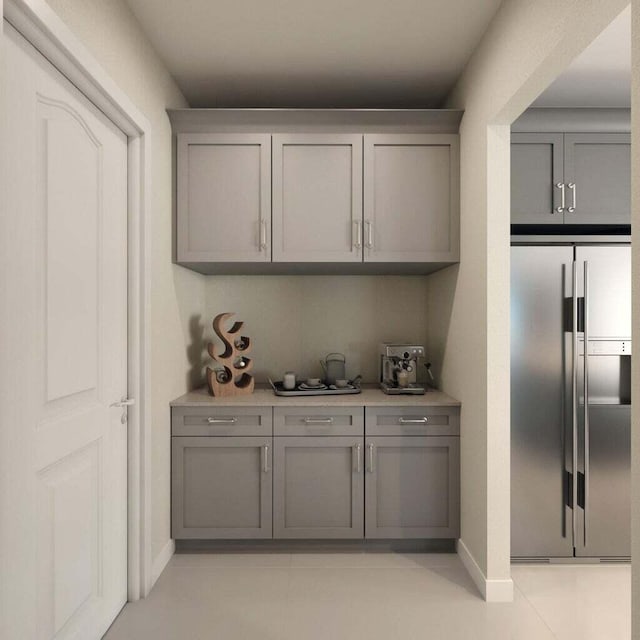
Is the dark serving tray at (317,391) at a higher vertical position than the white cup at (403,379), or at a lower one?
lower

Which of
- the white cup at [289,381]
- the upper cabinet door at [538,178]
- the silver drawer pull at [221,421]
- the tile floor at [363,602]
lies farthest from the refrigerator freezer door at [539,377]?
the silver drawer pull at [221,421]

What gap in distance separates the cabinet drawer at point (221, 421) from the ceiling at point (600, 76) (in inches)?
90.2

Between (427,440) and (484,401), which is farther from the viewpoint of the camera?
(427,440)

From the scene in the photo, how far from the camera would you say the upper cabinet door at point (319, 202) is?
2.98 metres

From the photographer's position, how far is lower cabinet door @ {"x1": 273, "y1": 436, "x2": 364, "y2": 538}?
114 inches

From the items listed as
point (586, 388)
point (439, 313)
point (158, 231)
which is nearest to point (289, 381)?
point (439, 313)

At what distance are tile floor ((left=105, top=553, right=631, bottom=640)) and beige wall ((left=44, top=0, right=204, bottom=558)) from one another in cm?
35

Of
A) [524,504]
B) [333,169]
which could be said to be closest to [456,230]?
[333,169]

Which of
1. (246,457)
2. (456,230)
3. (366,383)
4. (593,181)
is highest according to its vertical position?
(593,181)

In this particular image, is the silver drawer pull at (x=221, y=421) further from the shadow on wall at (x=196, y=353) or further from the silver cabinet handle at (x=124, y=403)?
the silver cabinet handle at (x=124, y=403)

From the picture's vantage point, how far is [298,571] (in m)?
2.73

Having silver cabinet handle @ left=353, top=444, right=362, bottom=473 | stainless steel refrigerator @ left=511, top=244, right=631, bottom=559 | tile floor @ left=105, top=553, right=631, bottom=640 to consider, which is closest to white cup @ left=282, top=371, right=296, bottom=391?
silver cabinet handle @ left=353, top=444, right=362, bottom=473

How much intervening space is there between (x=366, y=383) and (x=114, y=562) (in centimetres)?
189

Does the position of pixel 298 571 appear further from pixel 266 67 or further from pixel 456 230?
pixel 266 67
